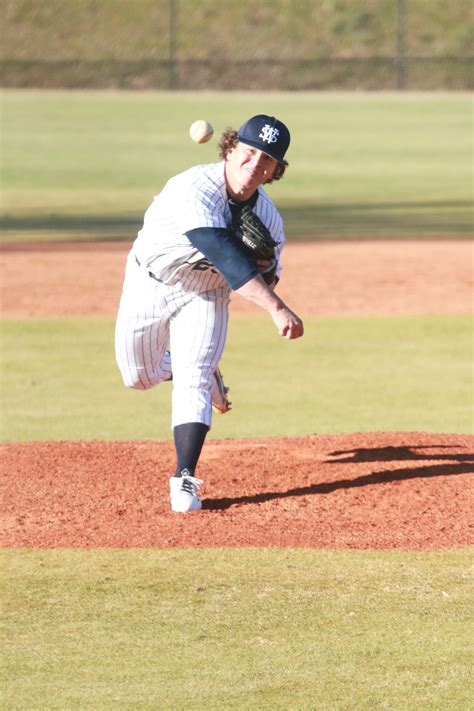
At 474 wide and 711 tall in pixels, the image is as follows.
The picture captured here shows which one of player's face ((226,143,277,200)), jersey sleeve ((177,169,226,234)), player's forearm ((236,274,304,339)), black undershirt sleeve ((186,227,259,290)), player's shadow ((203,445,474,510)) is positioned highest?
player's face ((226,143,277,200))

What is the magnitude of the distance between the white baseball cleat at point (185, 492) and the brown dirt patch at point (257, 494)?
1.8 inches

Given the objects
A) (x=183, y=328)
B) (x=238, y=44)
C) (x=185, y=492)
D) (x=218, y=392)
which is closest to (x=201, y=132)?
(x=183, y=328)

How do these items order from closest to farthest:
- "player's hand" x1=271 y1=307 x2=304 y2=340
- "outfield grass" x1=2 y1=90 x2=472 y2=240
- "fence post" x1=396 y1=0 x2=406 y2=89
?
1. "player's hand" x1=271 y1=307 x2=304 y2=340
2. "outfield grass" x1=2 y1=90 x2=472 y2=240
3. "fence post" x1=396 y1=0 x2=406 y2=89

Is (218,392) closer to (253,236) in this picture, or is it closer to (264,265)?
(264,265)

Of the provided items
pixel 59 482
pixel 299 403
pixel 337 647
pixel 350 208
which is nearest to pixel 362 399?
pixel 299 403

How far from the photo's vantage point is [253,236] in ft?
18.6

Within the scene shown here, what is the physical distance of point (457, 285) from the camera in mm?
15031

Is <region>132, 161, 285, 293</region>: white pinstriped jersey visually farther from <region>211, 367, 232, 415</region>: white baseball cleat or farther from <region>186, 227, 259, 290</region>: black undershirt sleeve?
<region>211, 367, 232, 415</region>: white baseball cleat

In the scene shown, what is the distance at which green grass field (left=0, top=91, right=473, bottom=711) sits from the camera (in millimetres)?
4164

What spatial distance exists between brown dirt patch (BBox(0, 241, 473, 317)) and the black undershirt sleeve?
7828 millimetres

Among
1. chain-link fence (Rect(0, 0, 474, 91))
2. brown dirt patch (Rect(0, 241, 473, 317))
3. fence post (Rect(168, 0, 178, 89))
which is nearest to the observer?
brown dirt patch (Rect(0, 241, 473, 317))

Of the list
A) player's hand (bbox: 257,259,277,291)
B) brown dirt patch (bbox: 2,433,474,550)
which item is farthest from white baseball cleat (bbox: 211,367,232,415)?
player's hand (bbox: 257,259,277,291)

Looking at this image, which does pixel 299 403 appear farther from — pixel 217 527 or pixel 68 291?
pixel 68 291

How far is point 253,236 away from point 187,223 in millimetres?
287
